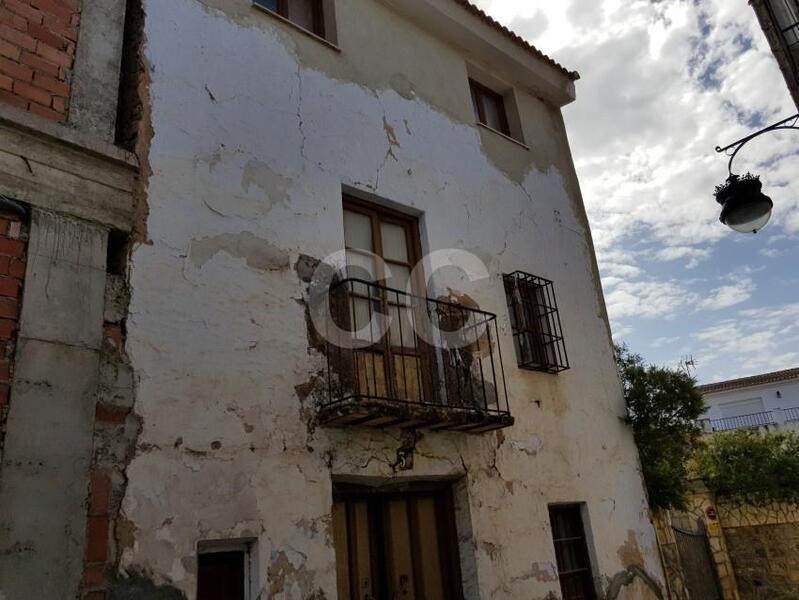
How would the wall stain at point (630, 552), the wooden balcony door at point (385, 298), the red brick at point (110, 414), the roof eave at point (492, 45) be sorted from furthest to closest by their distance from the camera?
the roof eave at point (492, 45) → the wall stain at point (630, 552) → the wooden balcony door at point (385, 298) → the red brick at point (110, 414)

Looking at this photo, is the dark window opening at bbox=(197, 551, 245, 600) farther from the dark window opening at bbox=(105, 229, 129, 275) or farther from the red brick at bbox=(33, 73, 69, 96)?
the red brick at bbox=(33, 73, 69, 96)

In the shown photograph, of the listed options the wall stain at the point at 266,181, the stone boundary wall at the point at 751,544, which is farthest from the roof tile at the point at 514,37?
the stone boundary wall at the point at 751,544

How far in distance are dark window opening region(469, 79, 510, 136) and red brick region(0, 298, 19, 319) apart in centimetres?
596

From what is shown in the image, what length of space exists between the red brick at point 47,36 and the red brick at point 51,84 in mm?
259

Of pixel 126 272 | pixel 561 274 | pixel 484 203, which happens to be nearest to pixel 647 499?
pixel 561 274

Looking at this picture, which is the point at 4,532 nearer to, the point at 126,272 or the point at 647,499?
the point at 126,272

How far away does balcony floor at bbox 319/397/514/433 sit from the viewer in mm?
4539

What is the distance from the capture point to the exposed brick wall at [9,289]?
3.34 metres

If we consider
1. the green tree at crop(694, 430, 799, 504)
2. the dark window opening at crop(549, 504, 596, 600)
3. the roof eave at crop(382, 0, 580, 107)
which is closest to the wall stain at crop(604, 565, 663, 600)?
the dark window opening at crop(549, 504, 596, 600)

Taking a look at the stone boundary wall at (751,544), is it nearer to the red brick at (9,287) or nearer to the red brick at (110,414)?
the red brick at (110,414)

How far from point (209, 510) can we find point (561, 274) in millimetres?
5262

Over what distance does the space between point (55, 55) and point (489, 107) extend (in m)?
5.57

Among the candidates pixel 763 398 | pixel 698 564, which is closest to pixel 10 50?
pixel 698 564

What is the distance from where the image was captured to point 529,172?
8078 mm
